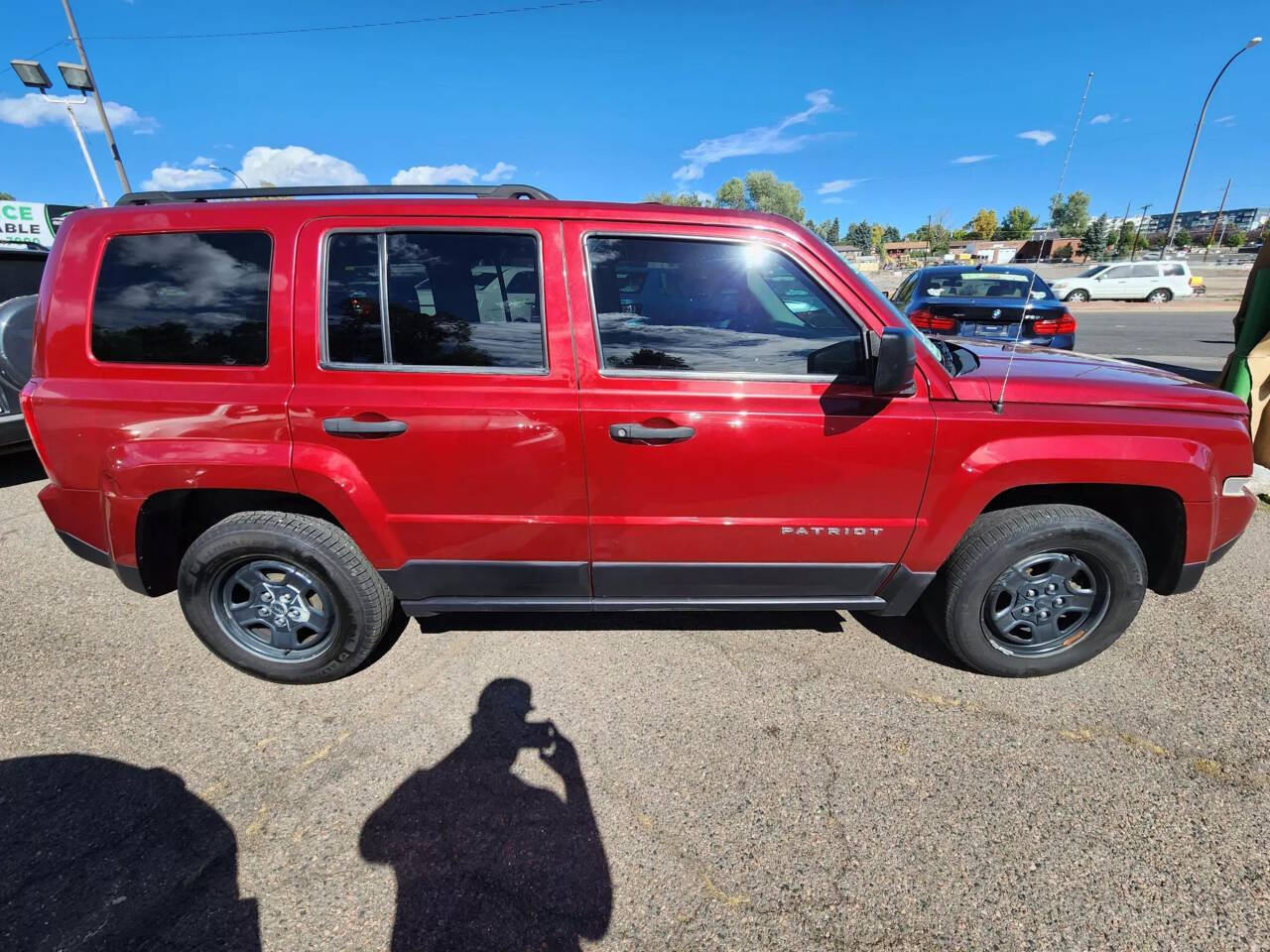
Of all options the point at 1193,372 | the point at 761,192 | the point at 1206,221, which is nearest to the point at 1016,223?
the point at 761,192

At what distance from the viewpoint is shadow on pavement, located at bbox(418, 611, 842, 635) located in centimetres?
306

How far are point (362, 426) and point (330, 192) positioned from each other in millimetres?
979

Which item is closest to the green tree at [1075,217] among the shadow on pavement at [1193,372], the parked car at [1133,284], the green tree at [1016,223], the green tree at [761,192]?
the green tree at [1016,223]

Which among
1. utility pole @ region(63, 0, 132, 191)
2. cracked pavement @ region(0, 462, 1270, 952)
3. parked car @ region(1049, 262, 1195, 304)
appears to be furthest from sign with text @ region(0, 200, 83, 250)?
parked car @ region(1049, 262, 1195, 304)

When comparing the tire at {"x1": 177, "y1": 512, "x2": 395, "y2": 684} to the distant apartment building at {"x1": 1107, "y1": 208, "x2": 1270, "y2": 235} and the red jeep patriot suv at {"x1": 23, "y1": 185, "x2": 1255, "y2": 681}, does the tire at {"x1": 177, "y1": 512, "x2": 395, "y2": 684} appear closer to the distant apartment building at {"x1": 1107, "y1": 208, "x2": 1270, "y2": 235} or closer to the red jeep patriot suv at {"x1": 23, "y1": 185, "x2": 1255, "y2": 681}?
the red jeep patriot suv at {"x1": 23, "y1": 185, "x2": 1255, "y2": 681}

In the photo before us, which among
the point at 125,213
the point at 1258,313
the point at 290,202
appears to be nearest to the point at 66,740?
the point at 125,213

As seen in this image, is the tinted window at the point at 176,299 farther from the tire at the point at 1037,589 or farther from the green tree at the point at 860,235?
the green tree at the point at 860,235

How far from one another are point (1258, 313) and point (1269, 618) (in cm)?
387

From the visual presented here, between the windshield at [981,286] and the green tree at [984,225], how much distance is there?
9198 centimetres

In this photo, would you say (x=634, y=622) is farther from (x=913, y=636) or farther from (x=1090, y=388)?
(x=1090, y=388)

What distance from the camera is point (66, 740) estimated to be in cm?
234

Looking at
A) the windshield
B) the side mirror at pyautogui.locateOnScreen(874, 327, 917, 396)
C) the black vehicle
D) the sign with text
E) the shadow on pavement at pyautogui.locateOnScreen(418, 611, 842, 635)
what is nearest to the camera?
the side mirror at pyautogui.locateOnScreen(874, 327, 917, 396)

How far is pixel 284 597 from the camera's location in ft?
8.49

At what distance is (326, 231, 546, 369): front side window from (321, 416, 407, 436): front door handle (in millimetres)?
228
